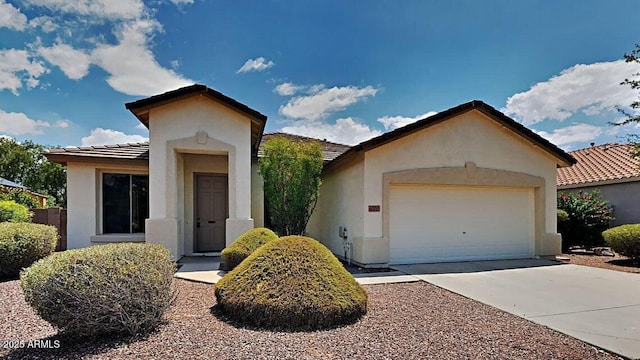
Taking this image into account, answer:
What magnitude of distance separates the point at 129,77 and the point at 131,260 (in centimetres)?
1084

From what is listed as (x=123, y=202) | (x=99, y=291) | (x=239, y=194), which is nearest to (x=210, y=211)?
(x=123, y=202)

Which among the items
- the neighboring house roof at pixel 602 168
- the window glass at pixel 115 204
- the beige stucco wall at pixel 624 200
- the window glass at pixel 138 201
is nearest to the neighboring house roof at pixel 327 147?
the window glass at pixel 138 201

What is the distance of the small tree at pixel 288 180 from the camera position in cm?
1186

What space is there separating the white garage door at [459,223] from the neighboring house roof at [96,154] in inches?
341

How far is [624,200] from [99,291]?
65.5 feet

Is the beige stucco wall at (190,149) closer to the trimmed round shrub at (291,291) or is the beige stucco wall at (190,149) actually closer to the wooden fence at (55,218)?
the wooden fence at (55,218)

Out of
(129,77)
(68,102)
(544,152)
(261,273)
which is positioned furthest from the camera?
(68,102)

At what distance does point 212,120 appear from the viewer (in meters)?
11.1

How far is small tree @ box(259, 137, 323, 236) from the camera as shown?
11859 mm

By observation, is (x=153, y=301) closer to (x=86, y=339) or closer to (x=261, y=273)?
(x=86, y=339)

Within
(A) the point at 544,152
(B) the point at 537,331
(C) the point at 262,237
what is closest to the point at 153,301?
(C) the point at 262,237

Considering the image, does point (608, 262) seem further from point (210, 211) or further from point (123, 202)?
point (123, 202)

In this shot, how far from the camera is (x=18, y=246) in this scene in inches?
339

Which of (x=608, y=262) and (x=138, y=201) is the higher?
(x=138, y=201)
